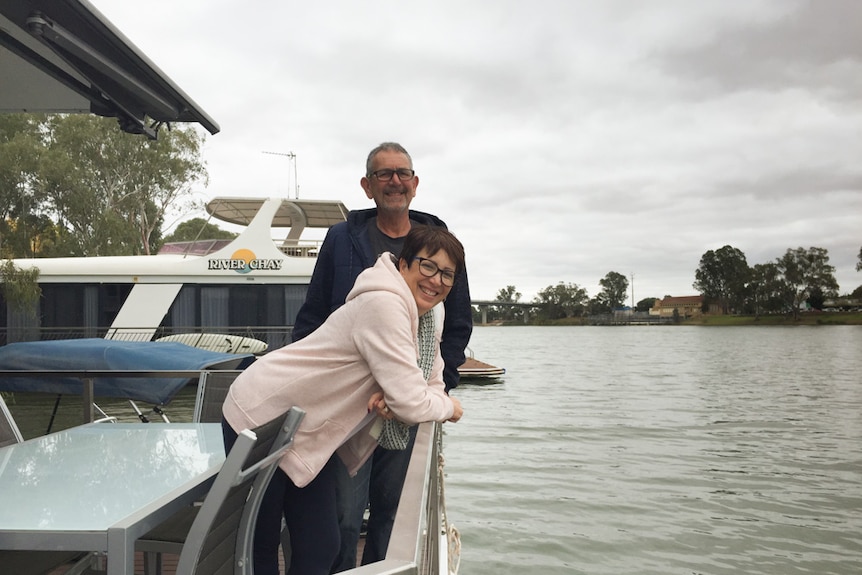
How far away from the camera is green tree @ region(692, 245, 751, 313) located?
4796 inches

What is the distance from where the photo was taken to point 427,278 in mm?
2064

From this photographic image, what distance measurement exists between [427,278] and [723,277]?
443ft

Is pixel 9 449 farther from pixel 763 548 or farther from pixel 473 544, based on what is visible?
pixel 763 548

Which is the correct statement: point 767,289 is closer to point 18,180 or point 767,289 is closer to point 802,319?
point 802,319

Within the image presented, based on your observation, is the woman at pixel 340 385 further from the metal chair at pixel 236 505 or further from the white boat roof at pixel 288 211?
the white boat roof at pixel 288 211

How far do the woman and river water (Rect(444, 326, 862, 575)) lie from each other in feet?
16.1

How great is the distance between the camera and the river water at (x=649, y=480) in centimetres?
721

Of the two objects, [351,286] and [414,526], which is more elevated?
[351,286]

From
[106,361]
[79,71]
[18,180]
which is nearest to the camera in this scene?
[79,71]

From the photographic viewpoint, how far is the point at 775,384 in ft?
80.8

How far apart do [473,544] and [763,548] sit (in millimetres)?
2927

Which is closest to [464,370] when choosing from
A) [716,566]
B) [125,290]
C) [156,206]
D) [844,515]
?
[125,290]

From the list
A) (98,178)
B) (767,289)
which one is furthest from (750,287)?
(98,178)

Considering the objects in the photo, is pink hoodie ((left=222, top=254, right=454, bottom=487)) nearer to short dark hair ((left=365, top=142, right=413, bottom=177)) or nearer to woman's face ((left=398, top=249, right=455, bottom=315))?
woman's face ((left=398, top=249, right=455, bottom=315))
